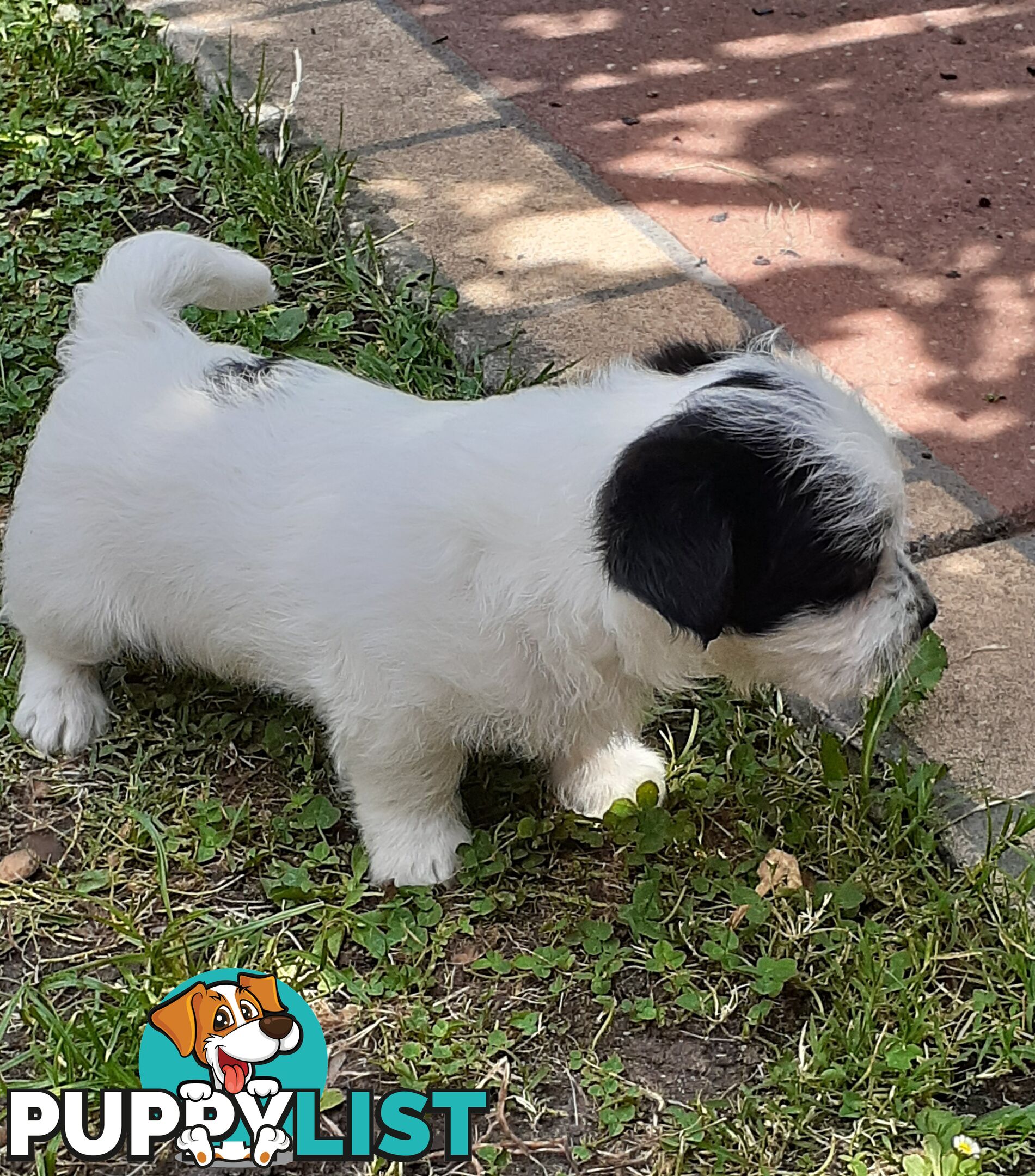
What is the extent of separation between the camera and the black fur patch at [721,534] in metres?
2.18

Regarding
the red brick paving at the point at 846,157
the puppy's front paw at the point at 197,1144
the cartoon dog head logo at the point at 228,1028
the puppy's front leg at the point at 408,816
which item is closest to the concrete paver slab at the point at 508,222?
the red brick paving at the point at 846,157

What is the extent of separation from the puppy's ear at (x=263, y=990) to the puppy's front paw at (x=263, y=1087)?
13 cm

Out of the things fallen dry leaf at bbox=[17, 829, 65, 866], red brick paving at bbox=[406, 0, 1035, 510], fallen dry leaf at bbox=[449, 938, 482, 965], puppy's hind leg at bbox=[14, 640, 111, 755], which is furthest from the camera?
red brick paving at bbox=[406, 0, 1035, 510]

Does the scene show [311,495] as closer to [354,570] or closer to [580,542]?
[354,570]

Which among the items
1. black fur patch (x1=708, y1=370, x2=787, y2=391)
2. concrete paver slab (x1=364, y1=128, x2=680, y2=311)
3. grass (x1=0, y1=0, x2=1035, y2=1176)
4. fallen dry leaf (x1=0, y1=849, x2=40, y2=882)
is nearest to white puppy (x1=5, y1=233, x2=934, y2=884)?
black fur patch (x1=708, y1=370, x2=787, y2=391)

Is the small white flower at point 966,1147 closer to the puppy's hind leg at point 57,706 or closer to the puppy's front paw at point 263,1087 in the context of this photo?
the puppy's front paw at point 263,1087

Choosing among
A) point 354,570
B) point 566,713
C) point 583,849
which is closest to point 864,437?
point 566,713

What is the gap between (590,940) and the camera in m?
2.88

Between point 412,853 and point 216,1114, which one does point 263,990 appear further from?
point 412,853

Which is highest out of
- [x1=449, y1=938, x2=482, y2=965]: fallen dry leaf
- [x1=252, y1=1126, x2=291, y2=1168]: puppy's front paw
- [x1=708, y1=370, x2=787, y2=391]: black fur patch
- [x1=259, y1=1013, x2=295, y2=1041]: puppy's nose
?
[x1=708, y1=370, x2=787, y2=391]: black fur patch

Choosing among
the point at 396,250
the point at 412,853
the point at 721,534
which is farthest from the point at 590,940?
the point at 396,250

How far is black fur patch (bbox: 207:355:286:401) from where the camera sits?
9.75 feet

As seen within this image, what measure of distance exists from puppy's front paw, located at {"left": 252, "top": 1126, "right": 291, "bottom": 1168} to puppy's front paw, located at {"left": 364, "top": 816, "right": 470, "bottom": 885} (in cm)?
59

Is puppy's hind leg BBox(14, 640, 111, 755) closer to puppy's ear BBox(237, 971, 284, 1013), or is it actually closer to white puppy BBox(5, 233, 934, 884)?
white puppy BBox(5, 233, 934, 884)
